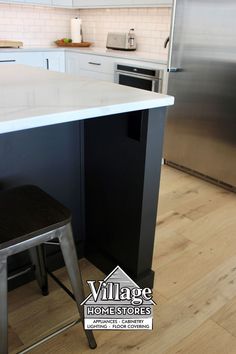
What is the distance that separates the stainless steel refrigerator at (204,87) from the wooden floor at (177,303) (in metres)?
0.69

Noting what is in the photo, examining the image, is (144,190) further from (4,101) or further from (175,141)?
(175,141)

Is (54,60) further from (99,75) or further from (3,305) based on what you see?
(3,305)

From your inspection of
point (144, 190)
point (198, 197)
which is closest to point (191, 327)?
point (144, 190)

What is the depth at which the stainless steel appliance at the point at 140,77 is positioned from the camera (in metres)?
3.09

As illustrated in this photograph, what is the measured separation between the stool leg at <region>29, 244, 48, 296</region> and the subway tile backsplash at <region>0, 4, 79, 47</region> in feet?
11.8

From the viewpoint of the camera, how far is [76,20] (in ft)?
14.8

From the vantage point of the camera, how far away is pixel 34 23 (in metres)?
4.45

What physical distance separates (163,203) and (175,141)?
0.79 meters

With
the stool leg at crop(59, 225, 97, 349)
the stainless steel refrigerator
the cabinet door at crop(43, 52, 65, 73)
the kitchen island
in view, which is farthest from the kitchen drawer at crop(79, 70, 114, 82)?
the stool leg at crop(59, 225, 97, 349)

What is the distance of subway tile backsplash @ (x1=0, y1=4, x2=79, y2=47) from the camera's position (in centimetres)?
423

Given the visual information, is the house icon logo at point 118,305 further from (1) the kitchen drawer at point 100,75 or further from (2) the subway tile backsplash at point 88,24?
(2) the subway tile backsplash at point 88,24

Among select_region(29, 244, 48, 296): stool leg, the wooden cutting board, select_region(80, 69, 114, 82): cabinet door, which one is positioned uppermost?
the wooden cutting board

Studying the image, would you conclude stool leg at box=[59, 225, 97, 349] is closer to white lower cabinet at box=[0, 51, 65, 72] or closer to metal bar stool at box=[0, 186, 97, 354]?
metal bar stool at box=[0, 186, 97, 354]

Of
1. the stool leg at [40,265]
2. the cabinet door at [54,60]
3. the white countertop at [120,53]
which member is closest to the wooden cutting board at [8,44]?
the white countertop at [120,53]
